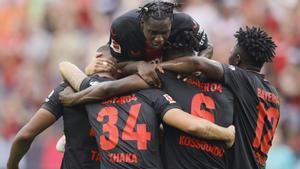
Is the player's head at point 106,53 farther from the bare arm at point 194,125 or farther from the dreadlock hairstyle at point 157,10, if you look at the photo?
the bare arm at point 194,125

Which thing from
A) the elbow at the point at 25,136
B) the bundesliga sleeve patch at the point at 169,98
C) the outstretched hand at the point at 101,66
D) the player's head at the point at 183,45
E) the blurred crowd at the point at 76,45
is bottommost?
the blurred crowd at the point at 76,45

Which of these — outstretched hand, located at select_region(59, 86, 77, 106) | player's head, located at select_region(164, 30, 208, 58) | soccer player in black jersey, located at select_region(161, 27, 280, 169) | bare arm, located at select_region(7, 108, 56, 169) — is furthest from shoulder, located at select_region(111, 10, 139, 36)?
bare arm, located at select_region(7, 108, 56, 169)

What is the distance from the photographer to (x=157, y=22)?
807cm

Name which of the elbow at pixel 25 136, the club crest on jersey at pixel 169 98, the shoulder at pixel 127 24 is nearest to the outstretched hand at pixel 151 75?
the club crest on jersey at pixel 169 98

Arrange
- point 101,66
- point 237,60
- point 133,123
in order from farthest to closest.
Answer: point 237,60 → point 101,66 → point 133,123

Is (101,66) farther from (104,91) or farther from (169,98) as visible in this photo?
(169,98)

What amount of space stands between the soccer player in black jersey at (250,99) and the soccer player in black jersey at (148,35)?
31cm

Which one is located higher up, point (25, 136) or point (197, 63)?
point (197, 63)

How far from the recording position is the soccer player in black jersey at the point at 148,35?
8.10 meters

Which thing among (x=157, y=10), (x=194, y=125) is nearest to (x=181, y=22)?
(x=157, y=10)

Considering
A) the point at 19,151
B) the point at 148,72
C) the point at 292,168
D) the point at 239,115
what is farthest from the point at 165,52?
the point at 292,168

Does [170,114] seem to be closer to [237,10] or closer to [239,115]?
[239,115]

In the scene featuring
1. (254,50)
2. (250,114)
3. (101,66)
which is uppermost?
(254,50)

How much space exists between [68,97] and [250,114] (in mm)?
1425
